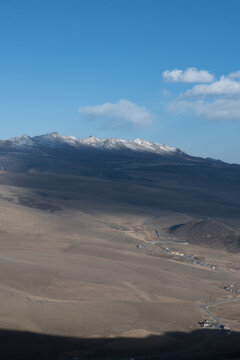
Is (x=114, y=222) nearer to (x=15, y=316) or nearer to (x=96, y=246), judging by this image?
(x=96, y=246)

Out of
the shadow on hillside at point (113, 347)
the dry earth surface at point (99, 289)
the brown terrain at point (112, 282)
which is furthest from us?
the dry earth surface at point (99, 289)

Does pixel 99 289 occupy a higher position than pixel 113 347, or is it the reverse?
pixel 99 289

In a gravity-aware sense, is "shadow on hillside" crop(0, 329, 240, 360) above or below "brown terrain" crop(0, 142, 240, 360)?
below

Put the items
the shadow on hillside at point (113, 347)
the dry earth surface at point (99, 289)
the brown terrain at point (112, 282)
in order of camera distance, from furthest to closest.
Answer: the dry earth surface at point (99, 289) < the brown terrain at point (112, 282) < the shadow on hillside at point (113, 347)

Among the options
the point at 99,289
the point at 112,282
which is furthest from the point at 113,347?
the point at 112,282

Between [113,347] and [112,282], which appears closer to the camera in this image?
[113,347]

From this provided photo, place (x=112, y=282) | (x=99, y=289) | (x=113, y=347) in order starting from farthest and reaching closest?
(x=112, y=282), (x=99, y=289), (x=113, y=347)

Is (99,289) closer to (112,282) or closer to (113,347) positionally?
(112,282)

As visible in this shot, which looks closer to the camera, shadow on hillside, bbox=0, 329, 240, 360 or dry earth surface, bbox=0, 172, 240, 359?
shadow on hillside, bbox=0, 329, 240, 360
